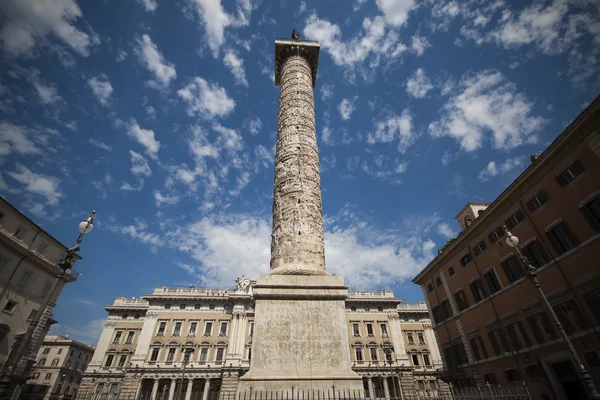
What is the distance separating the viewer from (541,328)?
1177cm

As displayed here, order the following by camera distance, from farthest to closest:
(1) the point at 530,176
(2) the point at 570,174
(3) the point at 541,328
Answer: (1) the point at 530,176 → (3) the point at 541,328 → (2) the point at 570,174

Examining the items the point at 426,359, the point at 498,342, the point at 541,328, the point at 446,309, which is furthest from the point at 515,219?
the point at 426,359

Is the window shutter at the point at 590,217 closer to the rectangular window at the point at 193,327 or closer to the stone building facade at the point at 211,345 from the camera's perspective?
the stone building facade at the point at 211,345

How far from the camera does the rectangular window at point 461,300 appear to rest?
53.8 ft

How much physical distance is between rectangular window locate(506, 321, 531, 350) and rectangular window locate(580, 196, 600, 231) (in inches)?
208

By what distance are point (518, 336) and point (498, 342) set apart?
135 cm

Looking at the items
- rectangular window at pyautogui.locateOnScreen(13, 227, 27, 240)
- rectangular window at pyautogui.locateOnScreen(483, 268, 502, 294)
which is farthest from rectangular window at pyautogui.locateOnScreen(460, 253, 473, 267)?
rectangular window at pyautogui.locateOnScreen(13, 227, 27, 240)

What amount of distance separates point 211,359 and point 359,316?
1542cm

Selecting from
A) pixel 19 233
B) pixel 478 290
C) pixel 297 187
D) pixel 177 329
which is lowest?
pixel 297 187

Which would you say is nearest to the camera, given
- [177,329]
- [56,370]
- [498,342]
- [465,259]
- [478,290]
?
[498,342]

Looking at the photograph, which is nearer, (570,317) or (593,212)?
(593,212)

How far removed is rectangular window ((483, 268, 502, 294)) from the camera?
14.2 meters

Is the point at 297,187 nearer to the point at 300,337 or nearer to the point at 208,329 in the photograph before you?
the point at 300,337

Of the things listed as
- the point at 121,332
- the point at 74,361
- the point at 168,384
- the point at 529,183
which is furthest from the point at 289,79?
the point at 74,361
